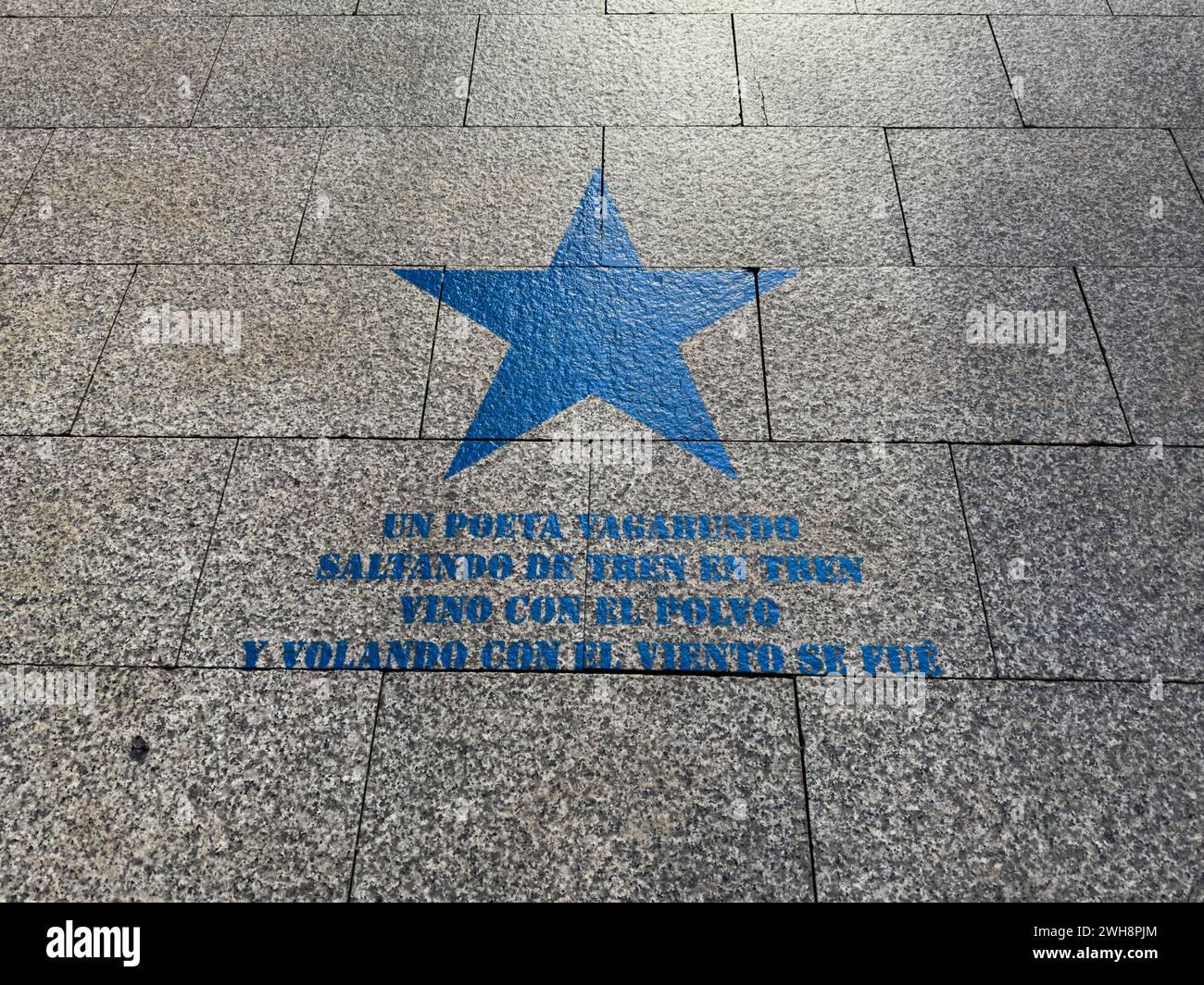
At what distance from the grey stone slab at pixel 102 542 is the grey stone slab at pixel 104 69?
3.21 m

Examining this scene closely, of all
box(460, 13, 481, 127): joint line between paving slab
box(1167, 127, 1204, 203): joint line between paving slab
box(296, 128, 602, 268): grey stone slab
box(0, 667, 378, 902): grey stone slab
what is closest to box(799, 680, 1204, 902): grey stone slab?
box(0, 667, 378, 902): grey stone slab

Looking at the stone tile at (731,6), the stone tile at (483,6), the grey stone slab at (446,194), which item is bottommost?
the grey stone slab at (446,194)

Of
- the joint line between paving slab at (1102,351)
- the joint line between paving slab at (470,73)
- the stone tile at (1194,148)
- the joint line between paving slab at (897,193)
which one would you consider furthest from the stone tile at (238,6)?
the stone tile at (1194,148)

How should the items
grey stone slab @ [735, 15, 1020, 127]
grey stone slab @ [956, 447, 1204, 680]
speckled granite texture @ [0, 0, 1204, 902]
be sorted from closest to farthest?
speckled granite texture @ [0, 0, 1204, 902] < grey stone slab @ [956, 447, 1204, 680] < grey stone slab @ [735, 15, 1020, 127]

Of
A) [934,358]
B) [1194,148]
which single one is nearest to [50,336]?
[934,358]

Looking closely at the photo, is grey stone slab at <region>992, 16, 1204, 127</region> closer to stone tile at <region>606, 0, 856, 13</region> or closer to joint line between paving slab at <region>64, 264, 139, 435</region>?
stone tile at <region>606, 0, 856, 13</region>

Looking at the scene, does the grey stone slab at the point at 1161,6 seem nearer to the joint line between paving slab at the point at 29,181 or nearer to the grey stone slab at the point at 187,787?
the grey stone slab at the point at 187,787

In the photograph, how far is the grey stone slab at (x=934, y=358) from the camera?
517cm

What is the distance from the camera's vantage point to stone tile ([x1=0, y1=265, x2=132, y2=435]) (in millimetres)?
5324

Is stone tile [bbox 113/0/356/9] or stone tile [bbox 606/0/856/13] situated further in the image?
stone tile [bbox 113/0/356/9]

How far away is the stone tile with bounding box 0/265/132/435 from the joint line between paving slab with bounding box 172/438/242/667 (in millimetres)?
1001

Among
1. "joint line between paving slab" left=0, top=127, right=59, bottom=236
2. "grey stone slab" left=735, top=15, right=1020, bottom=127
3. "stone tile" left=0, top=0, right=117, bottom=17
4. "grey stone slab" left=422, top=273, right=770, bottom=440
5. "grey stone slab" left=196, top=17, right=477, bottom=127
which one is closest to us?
"grey stone slab" left=422, top=273, right=770, bottom=440

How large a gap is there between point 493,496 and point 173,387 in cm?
204

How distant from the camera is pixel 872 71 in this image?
23.6 ft
